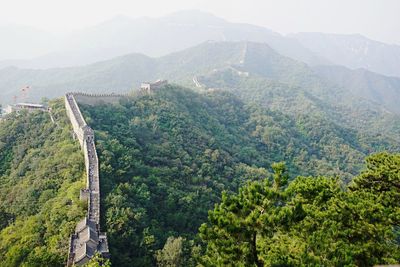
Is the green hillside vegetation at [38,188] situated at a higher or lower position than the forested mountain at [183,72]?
higher

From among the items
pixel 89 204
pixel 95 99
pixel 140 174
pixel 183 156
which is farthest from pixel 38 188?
pixel 95 99

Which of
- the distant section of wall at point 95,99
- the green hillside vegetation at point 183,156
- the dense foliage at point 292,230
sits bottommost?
the green hillside vegetation at point 183,156

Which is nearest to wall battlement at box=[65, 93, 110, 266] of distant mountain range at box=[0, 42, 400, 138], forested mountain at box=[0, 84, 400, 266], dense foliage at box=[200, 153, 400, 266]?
forested mountain at box=[0, 84, 400, 266]

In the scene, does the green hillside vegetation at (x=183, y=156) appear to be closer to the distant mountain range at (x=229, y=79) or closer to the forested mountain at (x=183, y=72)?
the distant mountain range at (x=229, y=79)

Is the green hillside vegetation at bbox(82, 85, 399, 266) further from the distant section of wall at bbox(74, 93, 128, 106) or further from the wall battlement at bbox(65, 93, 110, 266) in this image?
the distant section of wall at bbox(74, 93, 128, 106)

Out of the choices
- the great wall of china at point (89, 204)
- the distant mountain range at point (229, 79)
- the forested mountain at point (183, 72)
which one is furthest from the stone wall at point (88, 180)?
the forested mountain at point (183, 72)

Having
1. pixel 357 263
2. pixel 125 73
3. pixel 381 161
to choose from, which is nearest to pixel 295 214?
pixel 357 263
